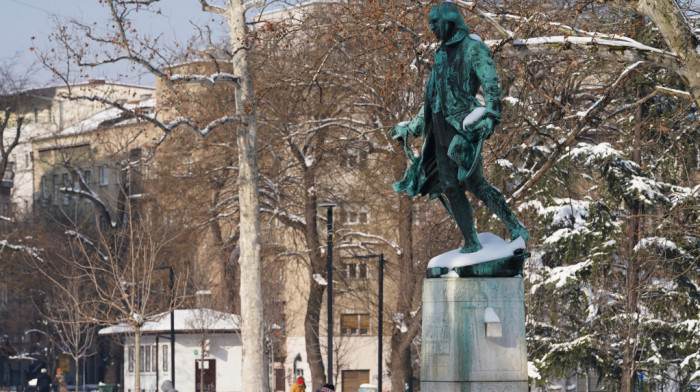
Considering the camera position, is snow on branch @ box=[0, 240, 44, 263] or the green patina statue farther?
snow on branch @ box=[0, 240, 44, 263]

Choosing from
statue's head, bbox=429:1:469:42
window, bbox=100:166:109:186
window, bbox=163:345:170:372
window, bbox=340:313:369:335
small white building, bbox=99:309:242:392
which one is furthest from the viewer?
window, bbox=100:166:109:186

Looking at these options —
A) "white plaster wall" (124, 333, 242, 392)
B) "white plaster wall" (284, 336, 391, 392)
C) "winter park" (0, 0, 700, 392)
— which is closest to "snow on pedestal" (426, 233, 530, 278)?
"winter park" (0, 0, 700, 392)

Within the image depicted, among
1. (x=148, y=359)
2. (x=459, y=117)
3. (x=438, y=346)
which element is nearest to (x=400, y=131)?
(x=459, y=117)

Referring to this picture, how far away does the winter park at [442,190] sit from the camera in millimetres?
10508

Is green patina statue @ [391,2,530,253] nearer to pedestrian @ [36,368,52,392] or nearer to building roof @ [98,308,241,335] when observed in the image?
pedestrian @ [36,368,52,392]

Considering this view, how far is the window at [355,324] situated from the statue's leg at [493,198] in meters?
50.5

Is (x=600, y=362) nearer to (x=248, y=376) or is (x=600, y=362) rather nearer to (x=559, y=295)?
(x=559, y=295)

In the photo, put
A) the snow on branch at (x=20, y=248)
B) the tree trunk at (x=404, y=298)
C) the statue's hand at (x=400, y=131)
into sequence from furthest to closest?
the snow on branch at (x=20, y=248)
the tree trunk at (x=404, y=298)
the statue's hand at (x=400, y=131)

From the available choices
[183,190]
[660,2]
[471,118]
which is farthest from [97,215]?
[471,118]

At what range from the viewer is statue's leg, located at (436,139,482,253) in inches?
419

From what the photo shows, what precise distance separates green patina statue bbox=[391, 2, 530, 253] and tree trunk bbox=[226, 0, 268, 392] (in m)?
14.3

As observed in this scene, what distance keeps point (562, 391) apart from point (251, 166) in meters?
10.0

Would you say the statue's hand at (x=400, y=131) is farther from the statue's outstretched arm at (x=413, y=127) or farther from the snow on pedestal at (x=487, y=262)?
the snow on pedestal at (x=487, y=262)

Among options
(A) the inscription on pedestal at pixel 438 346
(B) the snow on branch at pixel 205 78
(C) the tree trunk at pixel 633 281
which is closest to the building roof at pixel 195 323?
(B) the snow on branch at pixel 205 78
